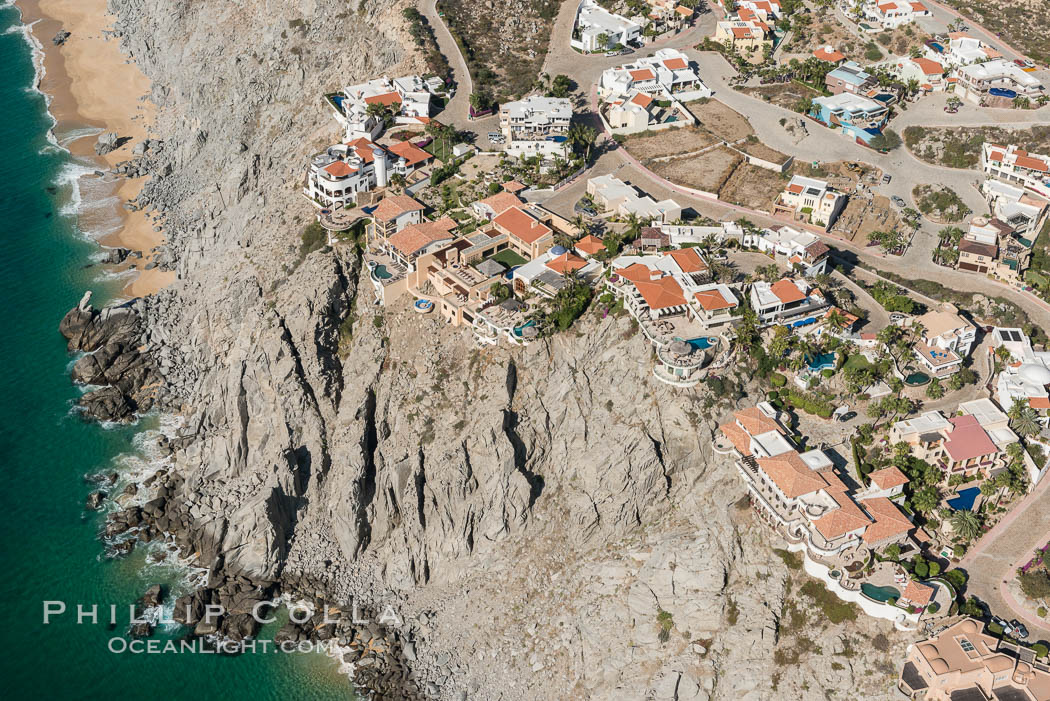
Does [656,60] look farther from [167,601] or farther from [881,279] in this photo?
[167,601]

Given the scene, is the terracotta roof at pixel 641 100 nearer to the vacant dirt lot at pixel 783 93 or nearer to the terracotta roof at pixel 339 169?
the vacant dirt lot at pixel 783 93

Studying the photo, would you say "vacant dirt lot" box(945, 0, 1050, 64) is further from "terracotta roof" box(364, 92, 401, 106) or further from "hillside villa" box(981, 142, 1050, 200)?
"terracotta roof" box(364, 92, 401, 106)

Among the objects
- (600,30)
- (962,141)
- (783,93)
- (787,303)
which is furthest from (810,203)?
(600,30)

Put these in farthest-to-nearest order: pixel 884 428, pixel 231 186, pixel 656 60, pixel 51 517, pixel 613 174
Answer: pixel 656 60
pixel 231 186
pixel 613 174
pixel 51 517
pixel 884 428

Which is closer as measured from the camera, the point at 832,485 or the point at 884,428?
the point at 832,485

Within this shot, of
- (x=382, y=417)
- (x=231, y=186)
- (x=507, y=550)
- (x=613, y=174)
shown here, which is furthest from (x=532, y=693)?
(x=231, y=186)

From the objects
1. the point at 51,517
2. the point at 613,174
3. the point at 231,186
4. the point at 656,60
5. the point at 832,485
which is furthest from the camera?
the point at 656,60

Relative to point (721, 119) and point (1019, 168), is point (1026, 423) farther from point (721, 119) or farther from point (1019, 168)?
point (721, 119)
